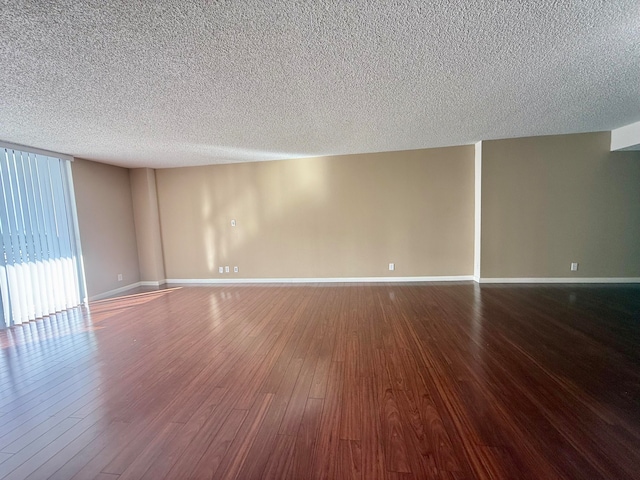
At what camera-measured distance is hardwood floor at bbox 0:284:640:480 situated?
4.66ft

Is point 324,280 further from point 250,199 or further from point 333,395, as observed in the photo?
point 333,395

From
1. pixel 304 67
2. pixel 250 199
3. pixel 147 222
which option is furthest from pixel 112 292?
pixel 304 67

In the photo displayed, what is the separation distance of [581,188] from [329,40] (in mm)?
5212

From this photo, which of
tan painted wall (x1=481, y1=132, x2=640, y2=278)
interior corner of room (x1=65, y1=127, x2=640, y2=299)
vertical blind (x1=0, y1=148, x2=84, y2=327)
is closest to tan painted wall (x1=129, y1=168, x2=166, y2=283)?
interior corner of room (x1=65, y1=127, x2=640, y2=299)

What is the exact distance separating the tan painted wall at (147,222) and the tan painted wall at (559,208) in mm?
6642

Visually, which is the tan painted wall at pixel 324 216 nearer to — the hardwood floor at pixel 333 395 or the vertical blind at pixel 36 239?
the vertical blind at pixel 36 239

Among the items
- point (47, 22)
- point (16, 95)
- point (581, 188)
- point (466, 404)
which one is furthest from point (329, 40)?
point (581, 188)

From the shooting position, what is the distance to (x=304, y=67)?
6.98 feet

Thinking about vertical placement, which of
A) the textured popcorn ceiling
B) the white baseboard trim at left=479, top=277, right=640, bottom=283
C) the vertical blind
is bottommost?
the white baseboard trim at left=479, top=277, right=640, bottom=283

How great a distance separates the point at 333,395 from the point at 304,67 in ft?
8.35

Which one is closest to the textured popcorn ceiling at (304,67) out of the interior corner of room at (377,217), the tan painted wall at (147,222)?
the interior corner of room at (377,217)

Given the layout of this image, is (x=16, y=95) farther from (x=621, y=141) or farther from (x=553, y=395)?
(x=621, y=141)

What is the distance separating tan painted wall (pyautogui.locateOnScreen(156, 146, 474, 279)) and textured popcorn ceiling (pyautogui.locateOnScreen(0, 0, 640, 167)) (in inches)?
57.6

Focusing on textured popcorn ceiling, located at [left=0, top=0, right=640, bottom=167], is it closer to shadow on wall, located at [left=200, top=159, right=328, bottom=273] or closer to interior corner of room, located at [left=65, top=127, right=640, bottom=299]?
interior corner of room, located at [left=65, top=127, right=640, bottom=299]
